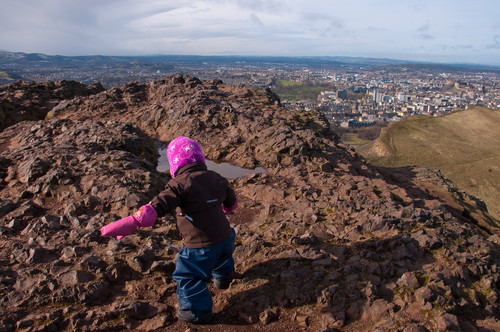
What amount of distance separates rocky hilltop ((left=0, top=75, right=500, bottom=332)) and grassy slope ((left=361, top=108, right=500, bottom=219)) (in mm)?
30033

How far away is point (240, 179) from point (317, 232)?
500 cm

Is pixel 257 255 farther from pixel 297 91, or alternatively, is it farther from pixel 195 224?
pixel 297 91

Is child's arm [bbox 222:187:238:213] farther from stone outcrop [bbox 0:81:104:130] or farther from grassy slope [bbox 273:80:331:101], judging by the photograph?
grassy slope [bbox 273:80:331:101]

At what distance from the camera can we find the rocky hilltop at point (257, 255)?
15.9 feet

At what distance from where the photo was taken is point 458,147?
1959 inches

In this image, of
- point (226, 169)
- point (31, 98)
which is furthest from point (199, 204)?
point (31, 98)

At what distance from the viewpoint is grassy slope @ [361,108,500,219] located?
37406 mm

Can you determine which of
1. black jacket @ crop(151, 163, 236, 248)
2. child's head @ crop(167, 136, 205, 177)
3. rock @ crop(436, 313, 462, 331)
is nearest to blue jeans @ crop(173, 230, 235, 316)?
black jacket @ crop(151, 163, 236, 248)

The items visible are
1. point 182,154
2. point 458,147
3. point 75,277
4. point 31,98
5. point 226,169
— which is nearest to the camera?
point 182,154

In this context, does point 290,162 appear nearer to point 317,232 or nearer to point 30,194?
point 317,232

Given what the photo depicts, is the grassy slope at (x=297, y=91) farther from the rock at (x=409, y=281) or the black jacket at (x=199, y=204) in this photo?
the black jacket at (x=199, y=204)

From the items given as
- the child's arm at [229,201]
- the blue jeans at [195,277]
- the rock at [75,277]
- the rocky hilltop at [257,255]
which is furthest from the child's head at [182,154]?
the rock at [75,277]

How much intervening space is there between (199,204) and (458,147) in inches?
2250

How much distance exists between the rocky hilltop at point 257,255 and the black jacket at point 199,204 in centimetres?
134
